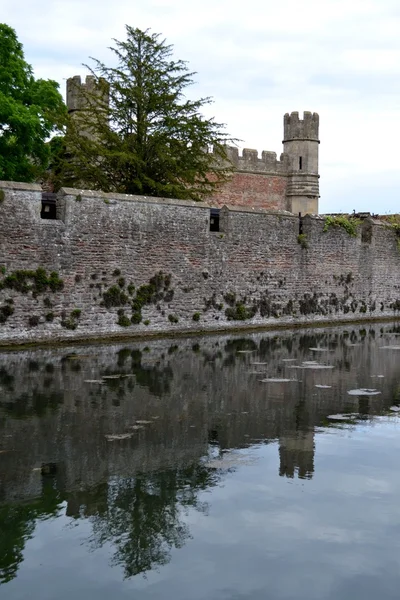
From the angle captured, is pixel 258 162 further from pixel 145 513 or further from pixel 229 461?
pixel 145 513

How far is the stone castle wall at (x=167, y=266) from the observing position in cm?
1716

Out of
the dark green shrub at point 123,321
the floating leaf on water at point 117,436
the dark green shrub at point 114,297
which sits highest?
the dark green shrub at point 114,297

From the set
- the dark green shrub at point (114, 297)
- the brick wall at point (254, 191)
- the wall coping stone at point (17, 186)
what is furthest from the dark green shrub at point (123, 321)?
the brick wall at point (254, 191)

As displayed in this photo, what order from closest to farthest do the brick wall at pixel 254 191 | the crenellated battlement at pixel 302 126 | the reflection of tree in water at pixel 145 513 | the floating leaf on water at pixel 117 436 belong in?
1. the reflection of tree in water at pixel 145 513
2. the floating leaf on water at pixel 117 436
3. the brick wall at pixel 254 191
4. the crenellated battlement at pixel 302 126

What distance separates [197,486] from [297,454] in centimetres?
158

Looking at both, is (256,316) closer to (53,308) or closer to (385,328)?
(385,328)

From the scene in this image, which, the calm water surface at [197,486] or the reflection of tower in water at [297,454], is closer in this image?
the calm water surface at [197,486]

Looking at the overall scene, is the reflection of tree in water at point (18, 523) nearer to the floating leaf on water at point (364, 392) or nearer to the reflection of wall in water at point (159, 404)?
the reflection of wall in water at point (159, 404)

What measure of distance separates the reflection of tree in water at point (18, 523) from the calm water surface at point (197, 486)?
0.05 feet

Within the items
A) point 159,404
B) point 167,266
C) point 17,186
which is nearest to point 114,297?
point 167,266

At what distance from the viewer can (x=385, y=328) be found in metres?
24.8

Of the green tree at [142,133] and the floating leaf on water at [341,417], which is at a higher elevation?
the green tree at [142,133]

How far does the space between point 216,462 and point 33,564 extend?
8.94 ft

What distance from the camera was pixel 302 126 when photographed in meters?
49.2
